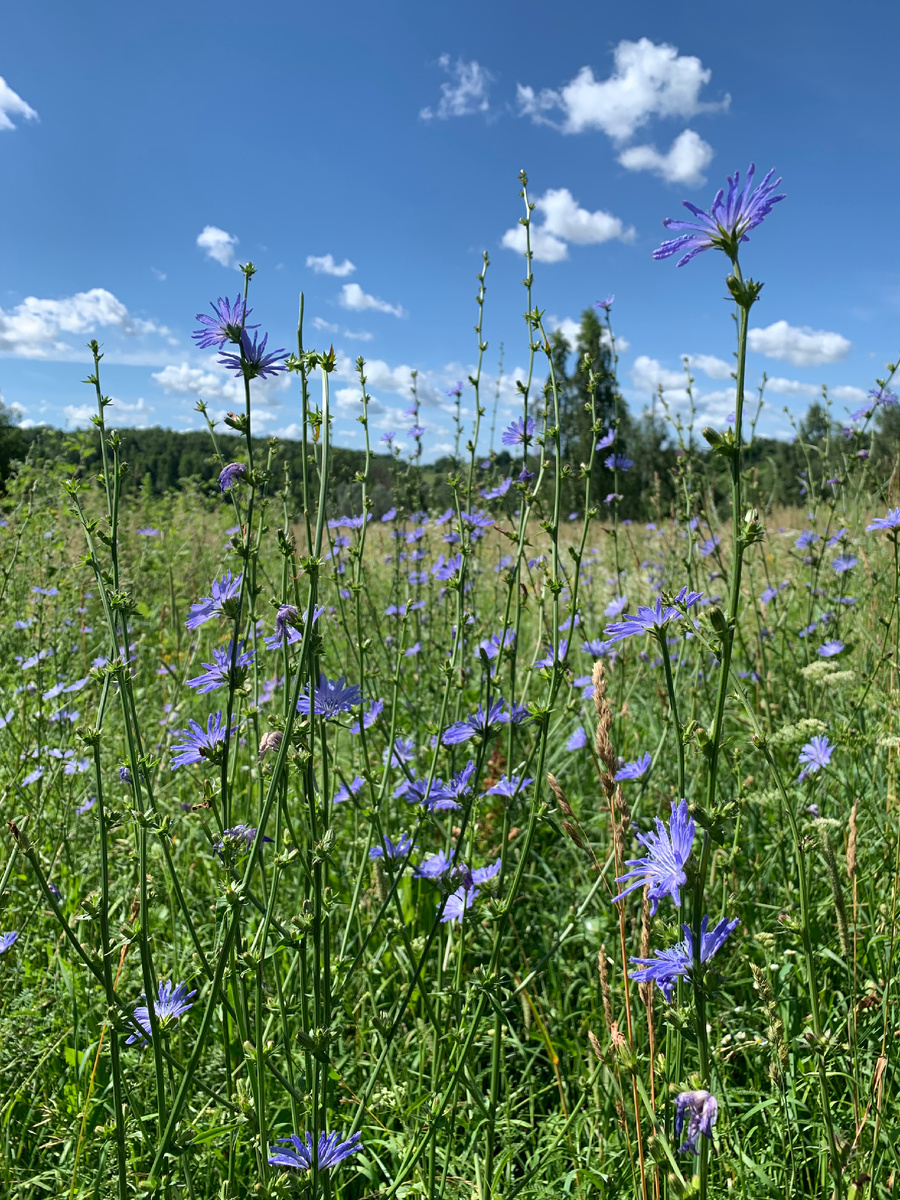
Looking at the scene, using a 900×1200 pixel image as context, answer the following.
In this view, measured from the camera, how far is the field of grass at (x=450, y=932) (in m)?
1.18

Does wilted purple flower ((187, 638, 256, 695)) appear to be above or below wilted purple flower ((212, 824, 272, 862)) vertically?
above

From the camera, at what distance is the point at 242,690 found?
4.43 feet

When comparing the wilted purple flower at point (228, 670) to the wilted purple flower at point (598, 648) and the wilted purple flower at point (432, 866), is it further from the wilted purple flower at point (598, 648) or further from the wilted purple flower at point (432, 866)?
the wilted purple flower at point (598, 648)

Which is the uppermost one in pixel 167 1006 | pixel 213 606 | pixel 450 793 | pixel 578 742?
pixel 213 606

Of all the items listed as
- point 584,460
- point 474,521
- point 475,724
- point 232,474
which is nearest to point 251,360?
point 232,474

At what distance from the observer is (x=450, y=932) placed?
1937mm

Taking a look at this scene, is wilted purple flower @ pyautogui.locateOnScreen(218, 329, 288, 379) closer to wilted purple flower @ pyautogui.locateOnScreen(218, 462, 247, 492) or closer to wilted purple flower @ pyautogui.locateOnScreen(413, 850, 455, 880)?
wilted purple flower @ pyautogui.locateOnScreen(218, 462, 247, 492)

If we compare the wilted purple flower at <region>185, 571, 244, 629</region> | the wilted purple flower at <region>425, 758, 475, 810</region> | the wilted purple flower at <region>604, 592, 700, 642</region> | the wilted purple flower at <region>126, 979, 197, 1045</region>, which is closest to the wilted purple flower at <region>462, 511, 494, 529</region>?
the wilted purple flower at <region>425, 758, 475, 810</region>

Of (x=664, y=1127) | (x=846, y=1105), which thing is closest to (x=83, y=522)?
(x=664, y=1127)

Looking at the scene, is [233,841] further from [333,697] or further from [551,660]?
[551,660]

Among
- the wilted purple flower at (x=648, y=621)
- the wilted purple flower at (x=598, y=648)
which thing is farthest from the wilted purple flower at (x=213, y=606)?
the wilted purple flower at (x=598, y=648)

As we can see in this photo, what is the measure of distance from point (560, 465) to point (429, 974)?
5.12 ft

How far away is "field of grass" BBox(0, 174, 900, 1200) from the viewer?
118cm

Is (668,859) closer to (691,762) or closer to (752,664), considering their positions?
(691,762)
